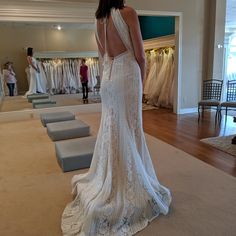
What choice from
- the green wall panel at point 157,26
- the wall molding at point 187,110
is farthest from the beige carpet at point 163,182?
the green wall panel at point 157,26

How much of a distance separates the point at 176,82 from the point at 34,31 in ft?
11.8

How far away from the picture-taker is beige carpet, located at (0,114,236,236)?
1886 millimetres

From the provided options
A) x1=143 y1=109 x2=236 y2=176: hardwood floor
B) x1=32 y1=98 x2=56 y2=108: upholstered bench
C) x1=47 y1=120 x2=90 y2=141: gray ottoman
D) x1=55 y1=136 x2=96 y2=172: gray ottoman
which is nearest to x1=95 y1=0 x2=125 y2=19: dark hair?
x1=55 y1=136 x2=96 y2=172: gray ottoman

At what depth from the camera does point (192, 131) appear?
179 inches

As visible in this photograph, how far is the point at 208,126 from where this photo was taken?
15.9 feet

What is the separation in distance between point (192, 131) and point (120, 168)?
9.75ft

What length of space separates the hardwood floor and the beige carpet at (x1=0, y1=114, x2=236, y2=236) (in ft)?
0.72

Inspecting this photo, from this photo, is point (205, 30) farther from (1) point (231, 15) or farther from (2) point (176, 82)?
(1) point (231, 15)

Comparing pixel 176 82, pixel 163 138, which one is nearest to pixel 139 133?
pixel 163 138

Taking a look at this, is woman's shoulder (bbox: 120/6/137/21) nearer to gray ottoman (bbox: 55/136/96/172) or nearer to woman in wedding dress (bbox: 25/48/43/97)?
gray ottoman (bbox: 55/136/96/172)

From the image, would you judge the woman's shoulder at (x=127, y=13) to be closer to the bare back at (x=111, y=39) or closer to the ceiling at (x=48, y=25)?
the bare back at (x=111, y=39)

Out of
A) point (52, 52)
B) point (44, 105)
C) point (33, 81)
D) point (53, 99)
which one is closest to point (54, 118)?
point (44, 105)

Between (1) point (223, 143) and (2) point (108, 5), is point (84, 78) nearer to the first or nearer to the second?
(1) point (223, 143)

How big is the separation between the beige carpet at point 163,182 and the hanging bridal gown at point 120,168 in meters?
0.14
